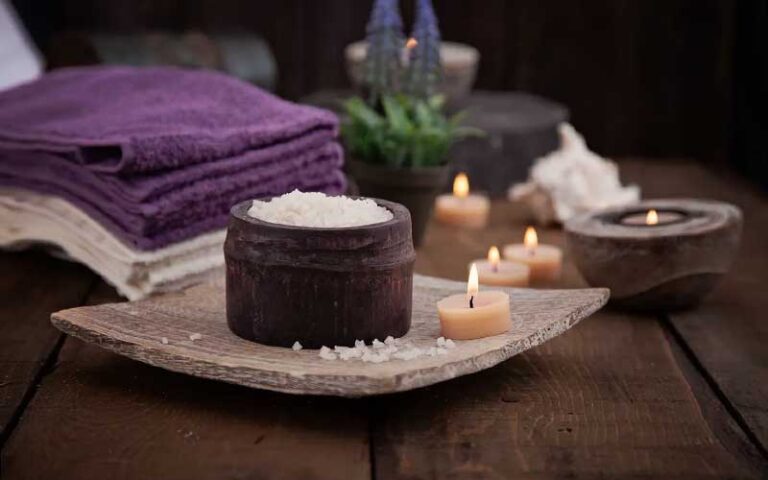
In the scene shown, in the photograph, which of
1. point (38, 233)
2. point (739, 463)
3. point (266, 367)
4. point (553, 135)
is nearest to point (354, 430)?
point (266, 367)

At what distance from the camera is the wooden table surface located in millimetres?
880

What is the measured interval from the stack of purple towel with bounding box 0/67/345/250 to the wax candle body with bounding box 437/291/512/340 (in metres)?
0.40

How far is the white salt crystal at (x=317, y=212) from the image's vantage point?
3.33 ft

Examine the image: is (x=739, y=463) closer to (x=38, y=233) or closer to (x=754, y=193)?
(x=38, y=233)

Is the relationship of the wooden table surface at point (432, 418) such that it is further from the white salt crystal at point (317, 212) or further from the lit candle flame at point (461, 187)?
the lit candle flame at point (461, 187)

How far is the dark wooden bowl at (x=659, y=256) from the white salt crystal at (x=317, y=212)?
0.30m

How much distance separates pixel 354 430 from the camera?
94cm

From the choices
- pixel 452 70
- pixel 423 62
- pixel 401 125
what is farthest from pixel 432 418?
pixel 452 70

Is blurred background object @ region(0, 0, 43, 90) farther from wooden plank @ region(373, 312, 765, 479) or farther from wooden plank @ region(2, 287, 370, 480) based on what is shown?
wooden plank @ region(373, 312, 765, 479)

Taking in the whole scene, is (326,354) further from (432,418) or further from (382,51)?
(382,51)

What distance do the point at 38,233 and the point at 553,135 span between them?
0.98m

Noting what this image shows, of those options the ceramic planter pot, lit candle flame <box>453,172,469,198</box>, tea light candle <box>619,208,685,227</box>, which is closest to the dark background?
lit candle flame <box>453,172,469,198</box>

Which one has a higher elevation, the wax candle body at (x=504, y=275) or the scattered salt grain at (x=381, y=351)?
the scattered salt grain at (x=381, y=351)

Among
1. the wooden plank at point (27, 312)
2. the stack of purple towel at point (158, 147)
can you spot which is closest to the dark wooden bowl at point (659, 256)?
the stack of purple towel at point (158, 147)
